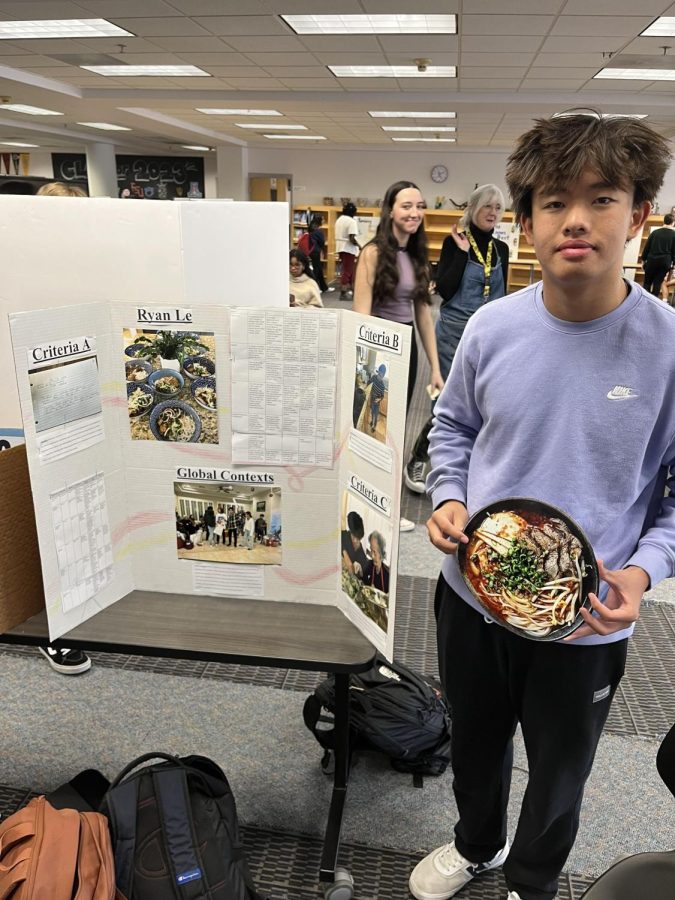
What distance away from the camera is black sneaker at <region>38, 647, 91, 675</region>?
2.13 meters

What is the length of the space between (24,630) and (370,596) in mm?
660

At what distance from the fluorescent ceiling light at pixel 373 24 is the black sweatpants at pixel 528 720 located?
16.4 ft

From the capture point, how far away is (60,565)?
1.23 meters

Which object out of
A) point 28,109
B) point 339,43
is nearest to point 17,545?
point 339,43

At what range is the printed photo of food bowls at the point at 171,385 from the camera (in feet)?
4.11

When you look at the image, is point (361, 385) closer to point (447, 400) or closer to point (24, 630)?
point (447, 400)

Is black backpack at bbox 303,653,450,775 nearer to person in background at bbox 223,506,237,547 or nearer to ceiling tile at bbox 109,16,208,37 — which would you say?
person in background at bbox 223,506,237,547

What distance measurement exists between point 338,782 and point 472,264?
2.19 meters

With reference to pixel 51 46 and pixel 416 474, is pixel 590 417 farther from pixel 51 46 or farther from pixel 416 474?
pixel 51 46

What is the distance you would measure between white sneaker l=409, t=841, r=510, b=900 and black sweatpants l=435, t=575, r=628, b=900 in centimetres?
14

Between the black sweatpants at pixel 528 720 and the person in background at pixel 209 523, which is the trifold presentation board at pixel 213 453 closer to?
the person in background at pixel 209 523

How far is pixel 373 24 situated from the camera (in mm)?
5090

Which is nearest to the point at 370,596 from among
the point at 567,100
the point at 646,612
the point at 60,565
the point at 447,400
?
the point at 447,400

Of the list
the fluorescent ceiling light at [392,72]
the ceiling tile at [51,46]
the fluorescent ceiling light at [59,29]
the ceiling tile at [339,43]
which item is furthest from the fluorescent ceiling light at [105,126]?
the ceiling tile at [339,43]
